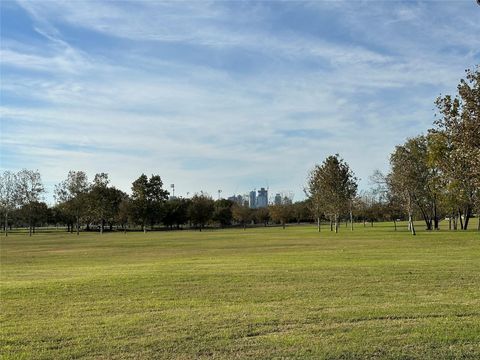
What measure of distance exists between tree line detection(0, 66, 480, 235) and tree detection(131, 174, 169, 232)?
193 millimetres

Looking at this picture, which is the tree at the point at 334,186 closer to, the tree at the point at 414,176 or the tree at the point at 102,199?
the tree at the point at 414,176

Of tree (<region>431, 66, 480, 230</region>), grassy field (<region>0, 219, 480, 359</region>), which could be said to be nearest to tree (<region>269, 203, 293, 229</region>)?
tree (<region>431, 66, 480, 230</region>)

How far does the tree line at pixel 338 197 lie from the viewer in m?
24.4

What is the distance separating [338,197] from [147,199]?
47.8m

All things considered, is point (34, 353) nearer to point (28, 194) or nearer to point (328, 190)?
point (328, 190)

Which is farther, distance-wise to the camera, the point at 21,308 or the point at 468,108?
the point at 468,108

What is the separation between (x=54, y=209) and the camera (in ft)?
374

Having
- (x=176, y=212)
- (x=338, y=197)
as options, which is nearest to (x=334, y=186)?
(x=338, y=197)

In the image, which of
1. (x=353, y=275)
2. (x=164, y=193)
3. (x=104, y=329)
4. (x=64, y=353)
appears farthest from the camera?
(x=164, y=193)

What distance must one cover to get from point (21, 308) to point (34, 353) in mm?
4259

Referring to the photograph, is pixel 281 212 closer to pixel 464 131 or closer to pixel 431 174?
pixel 431 174

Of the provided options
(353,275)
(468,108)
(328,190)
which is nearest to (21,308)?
(353,275)

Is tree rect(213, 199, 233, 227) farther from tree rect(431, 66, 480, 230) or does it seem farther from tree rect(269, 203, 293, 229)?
tree rect(431, 66, 480, 230)

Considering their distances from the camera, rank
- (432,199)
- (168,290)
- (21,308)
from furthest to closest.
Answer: (432,199) < (168,290) < (21,308)
